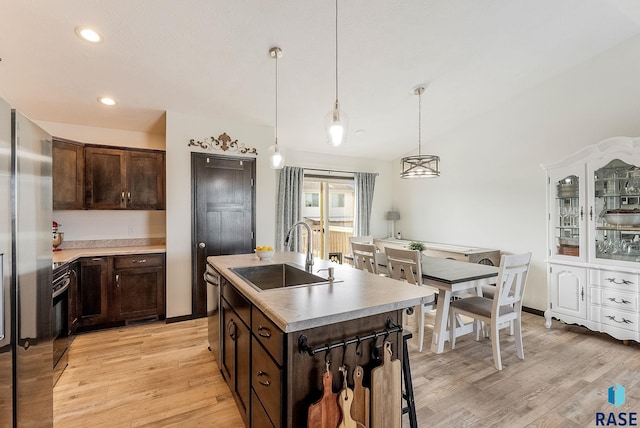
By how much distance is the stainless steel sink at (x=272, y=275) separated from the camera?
2.39 meters

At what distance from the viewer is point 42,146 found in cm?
162

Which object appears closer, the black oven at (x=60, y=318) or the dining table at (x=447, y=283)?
the black oven at (x=60, y=318)

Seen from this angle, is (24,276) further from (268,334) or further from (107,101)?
(107,101)

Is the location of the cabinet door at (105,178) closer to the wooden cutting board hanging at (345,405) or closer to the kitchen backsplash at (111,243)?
the kitchen backsplash at (111,243)

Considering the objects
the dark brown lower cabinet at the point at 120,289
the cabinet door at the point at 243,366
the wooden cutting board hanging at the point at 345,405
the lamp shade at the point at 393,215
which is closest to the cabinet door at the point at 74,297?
the dark brown lower cabinet at the point at 120,289

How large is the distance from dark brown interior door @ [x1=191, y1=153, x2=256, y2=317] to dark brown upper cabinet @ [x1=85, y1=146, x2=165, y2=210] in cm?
56

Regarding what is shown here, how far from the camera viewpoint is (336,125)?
1.93 metres

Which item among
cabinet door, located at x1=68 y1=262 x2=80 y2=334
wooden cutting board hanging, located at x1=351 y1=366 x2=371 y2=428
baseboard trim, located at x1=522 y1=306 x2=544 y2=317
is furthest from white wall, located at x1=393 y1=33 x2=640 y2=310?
cabinet door, located at x1=68 y1=262 x2=80 y2=334

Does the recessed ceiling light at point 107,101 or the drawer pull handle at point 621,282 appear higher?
the recessed ceiling light at point 107,101

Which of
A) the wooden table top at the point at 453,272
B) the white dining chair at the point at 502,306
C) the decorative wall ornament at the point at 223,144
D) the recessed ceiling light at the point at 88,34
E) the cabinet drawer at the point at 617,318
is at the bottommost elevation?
the cabinet drawer at the point at 617,318

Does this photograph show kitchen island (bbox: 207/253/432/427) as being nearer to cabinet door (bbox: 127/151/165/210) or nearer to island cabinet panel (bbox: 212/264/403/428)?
island cabinet panel (bbox: 212/264/403/428)

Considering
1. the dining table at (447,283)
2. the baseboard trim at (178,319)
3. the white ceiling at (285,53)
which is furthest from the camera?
the baseboard trim at (178,319)

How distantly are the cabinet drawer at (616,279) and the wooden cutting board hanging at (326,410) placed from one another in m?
3.37

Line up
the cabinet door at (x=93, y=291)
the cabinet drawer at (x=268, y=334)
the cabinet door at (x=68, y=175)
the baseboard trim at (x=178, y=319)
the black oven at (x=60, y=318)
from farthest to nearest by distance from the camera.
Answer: the baseboard trim at (x=178, y=319) < the cabinet door at (x=93, y=291) < the cabinet door at (x=68, y=175) < the black oven at (x=60, y=318) < the cabinet drawer at (x=268, y=334)
